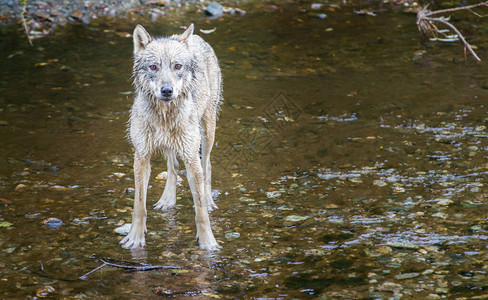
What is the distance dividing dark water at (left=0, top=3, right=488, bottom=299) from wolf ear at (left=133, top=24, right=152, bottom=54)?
6.76 feet

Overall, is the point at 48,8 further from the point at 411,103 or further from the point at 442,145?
the point at 442,145

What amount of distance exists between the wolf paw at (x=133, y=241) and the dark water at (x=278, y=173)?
0.13 m

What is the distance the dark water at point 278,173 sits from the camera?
216 inches

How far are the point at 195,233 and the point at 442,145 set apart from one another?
12.9 ft

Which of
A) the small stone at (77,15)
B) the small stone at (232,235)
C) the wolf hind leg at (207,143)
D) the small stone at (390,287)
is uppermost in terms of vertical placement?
the small stone at (77,15)

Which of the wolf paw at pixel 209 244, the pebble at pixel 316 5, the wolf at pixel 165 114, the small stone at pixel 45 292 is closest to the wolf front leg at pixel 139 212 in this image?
the wolf at pixel 165 114

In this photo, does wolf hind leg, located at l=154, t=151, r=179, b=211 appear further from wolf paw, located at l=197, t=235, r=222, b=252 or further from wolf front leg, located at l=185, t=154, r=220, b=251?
wolf paw, located at l=197, t=235, r=222, b=252

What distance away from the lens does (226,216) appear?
22.5 feet

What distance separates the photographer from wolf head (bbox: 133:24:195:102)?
5.67 metres

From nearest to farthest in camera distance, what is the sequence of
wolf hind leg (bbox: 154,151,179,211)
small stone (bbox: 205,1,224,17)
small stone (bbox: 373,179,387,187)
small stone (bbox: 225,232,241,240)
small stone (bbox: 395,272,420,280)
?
small stone (bbox: 395,272,420,280), small stone (bbox: 225,232,241,240), wolf hind leg (bbox: 154,151,179,211), small stone (bbox: 373,179,387,187), small stone (bbox: 205,1,224,17)

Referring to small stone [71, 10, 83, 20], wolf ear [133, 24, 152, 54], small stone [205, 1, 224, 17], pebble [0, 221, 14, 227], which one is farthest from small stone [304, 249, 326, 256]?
small stone [71, 10, 83, 20]

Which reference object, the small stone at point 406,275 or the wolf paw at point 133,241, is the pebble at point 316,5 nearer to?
the wolf paw at point 133,241

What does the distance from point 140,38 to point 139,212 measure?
72.1 inches

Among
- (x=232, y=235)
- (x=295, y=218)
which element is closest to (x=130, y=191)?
(x=232, y=235)
